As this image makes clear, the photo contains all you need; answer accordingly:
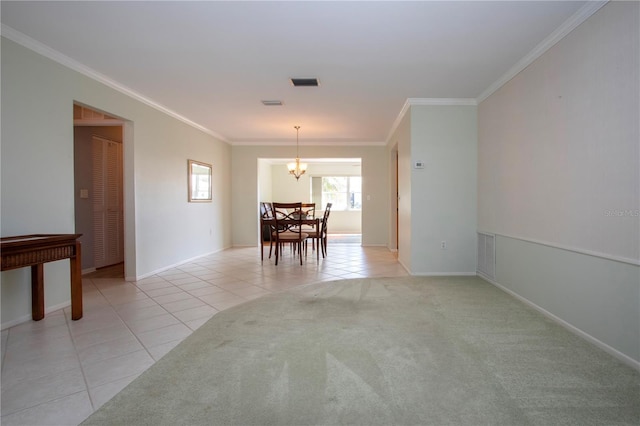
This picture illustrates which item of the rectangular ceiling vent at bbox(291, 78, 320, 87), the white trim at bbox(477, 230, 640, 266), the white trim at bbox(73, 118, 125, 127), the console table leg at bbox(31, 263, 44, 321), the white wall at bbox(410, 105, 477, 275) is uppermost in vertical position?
the rectangular ceiling vent at bbox(291, 78, 320, 87)

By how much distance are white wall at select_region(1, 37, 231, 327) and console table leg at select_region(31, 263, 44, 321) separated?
0.05 metres

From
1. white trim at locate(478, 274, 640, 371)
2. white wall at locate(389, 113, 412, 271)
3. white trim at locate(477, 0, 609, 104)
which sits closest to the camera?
white trim at locate(478, 274, 640, 371)

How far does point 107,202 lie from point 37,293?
2.59m

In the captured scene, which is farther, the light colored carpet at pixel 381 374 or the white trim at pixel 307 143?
the white trim at pixel 307 143

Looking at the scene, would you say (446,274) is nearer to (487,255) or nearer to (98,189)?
(487,255)

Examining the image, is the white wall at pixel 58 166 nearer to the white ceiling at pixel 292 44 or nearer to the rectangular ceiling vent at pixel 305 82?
the white ceiling at pixel 292 44

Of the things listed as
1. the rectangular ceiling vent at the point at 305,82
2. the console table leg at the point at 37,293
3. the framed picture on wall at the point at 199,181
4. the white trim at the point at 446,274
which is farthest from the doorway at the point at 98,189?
the white trim at the point at 446,274

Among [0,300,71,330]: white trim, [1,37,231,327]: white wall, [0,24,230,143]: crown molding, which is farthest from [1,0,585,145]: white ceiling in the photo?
[0,300,71,330]: white trim

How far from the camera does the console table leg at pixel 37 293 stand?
8.45 ft

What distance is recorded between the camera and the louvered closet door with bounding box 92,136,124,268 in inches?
184

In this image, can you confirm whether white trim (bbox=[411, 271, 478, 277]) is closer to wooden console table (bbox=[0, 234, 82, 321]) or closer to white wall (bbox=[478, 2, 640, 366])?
white wall (bbox=[478, 2, 640, 366])

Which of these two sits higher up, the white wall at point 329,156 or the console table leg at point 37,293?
the white wall at point 329,156

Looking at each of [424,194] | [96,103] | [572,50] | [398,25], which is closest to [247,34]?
[398,25]

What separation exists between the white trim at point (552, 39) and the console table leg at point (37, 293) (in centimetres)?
468
